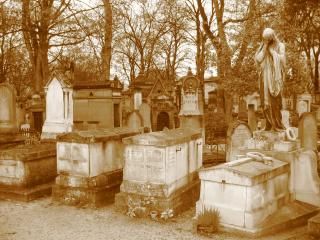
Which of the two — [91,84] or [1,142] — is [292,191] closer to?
[1,142]

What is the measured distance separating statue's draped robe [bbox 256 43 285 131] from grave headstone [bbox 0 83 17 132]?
327 inches

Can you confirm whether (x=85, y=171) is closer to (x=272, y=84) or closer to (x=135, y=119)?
(x=272, y=84)

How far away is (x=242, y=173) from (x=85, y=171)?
3623mm

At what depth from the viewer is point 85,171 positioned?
816 centimetres

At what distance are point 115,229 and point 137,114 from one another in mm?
9417

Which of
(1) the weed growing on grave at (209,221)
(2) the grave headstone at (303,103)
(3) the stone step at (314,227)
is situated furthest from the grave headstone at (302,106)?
(3) the stone step at (314,227)

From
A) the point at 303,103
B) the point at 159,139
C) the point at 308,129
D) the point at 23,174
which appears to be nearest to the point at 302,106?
the point at 303,103

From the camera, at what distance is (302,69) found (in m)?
17.0

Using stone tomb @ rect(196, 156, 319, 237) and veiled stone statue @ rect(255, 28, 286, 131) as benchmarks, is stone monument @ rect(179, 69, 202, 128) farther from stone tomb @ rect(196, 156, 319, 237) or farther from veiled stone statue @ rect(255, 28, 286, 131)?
stone tomb @ rect(196, 156, 319, 237)

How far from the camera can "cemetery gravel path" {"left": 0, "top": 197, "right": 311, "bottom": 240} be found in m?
6.27

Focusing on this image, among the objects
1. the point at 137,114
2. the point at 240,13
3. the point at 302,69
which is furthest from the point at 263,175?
the point at 240,13

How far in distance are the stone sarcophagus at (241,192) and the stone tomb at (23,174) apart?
4.16 m

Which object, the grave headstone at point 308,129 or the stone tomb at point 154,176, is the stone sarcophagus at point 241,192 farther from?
the grave headstone at point 308,129

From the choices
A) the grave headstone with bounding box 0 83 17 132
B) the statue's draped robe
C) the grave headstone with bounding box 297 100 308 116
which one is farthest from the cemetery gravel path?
the grave headstone with bounding box 297 100 308 116
